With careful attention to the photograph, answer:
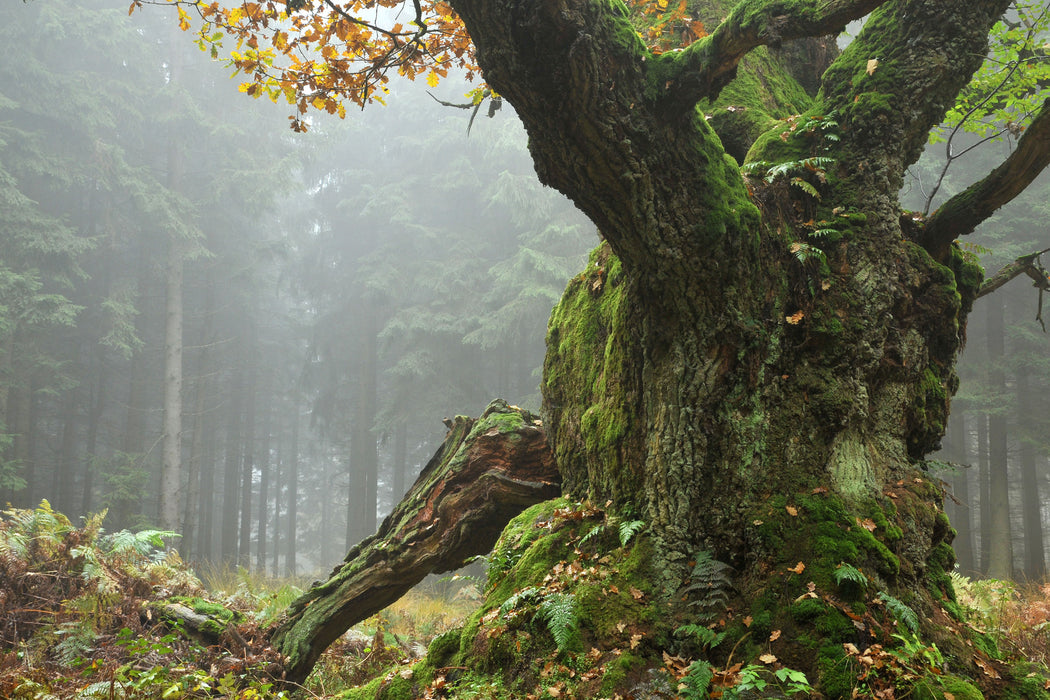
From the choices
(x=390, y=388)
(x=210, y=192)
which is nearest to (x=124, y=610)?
(x=390, y=388)

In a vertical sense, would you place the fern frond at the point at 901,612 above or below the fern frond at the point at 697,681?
above

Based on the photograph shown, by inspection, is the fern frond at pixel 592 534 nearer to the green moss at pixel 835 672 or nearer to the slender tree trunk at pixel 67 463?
the green moss at pixel 835 672

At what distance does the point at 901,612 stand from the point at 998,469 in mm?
14829

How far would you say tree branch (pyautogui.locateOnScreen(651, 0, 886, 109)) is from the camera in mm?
3072

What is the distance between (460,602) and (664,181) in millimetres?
12012

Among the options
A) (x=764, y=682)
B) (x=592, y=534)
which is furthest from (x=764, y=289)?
(x=764, y=682)

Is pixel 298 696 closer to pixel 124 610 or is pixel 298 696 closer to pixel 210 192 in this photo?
pixel 124 610

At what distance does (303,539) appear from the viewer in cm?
4178

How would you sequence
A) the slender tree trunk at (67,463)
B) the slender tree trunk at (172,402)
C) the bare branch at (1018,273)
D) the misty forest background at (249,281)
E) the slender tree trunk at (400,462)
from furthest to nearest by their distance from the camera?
the slender tree trunk at (400,462) → the slender tree trunk at (67,463) → the slender tree trunk at (172,402) → the misty forest background at (249,281) → the bare branch at (1018,273)

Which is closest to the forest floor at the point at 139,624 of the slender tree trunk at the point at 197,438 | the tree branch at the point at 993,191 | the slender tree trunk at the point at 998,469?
the tree branch at the point at 993,191

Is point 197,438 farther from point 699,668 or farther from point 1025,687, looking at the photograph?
point 1025,687

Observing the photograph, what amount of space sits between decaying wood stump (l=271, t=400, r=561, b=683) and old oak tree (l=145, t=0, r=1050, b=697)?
0.79 m

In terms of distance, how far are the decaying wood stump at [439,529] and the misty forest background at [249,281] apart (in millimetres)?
12327

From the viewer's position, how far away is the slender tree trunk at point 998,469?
13383 mm
